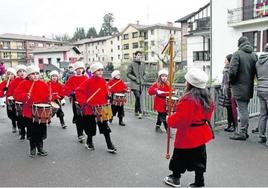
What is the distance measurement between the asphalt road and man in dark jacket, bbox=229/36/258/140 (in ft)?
2.64

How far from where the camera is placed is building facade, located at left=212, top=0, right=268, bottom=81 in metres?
25.0

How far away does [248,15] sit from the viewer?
26266 millimetres

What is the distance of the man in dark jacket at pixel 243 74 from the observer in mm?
6293

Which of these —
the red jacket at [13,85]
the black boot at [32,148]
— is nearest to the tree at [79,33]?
the red jacket at [13,85]

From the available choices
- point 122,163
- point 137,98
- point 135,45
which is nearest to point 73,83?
point 122,163

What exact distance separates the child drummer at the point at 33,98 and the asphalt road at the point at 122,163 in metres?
0.34

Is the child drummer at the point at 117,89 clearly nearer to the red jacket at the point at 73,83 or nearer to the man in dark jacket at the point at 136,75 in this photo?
the man in dark jacket at the point at 136,75

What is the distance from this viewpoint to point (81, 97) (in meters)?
5.83

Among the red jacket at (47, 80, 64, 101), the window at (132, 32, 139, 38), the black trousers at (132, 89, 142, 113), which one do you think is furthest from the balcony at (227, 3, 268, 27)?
the window at (132, 32, 139, 38)

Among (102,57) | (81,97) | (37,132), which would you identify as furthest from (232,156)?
(102,57)

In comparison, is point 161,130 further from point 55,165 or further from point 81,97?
point 55,165

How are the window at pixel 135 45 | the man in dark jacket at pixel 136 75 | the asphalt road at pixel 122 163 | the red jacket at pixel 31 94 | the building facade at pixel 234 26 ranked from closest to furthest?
the asphalt road at pixel 122 163 → the red jacket at pixel 31 94 → the man in dark jacket at pixel 136 75 → the building facade at pixel 234 26 → the window at pixel 135 45

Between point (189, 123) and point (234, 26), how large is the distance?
25.9 metres

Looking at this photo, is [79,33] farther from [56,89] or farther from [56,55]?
[56,89]
